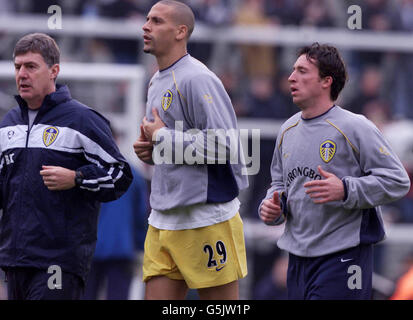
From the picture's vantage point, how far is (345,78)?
5496 millimetres

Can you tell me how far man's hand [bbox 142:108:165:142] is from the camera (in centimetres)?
531

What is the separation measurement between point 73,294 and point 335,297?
1533mm

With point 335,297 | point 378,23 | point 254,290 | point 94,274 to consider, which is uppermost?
point 378,23

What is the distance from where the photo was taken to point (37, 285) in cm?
521

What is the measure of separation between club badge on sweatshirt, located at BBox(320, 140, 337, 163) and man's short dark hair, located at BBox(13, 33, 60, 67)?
171cm

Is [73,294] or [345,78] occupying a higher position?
[345,78]

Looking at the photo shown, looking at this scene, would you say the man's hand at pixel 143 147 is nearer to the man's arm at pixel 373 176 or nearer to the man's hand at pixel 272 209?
the man's hand at pixel 272 209

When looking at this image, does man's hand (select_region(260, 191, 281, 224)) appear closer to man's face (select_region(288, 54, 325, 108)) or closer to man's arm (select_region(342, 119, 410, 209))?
man's arm (select_region(342, 119, 410, 209))

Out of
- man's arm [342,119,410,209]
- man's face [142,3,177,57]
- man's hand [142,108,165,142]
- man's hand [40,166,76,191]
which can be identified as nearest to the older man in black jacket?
man's hand [40,166,76,191]

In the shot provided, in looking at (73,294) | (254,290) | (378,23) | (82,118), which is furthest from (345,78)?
(378,23)

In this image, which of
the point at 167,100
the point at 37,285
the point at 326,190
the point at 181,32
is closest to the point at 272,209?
the point at 326,190
